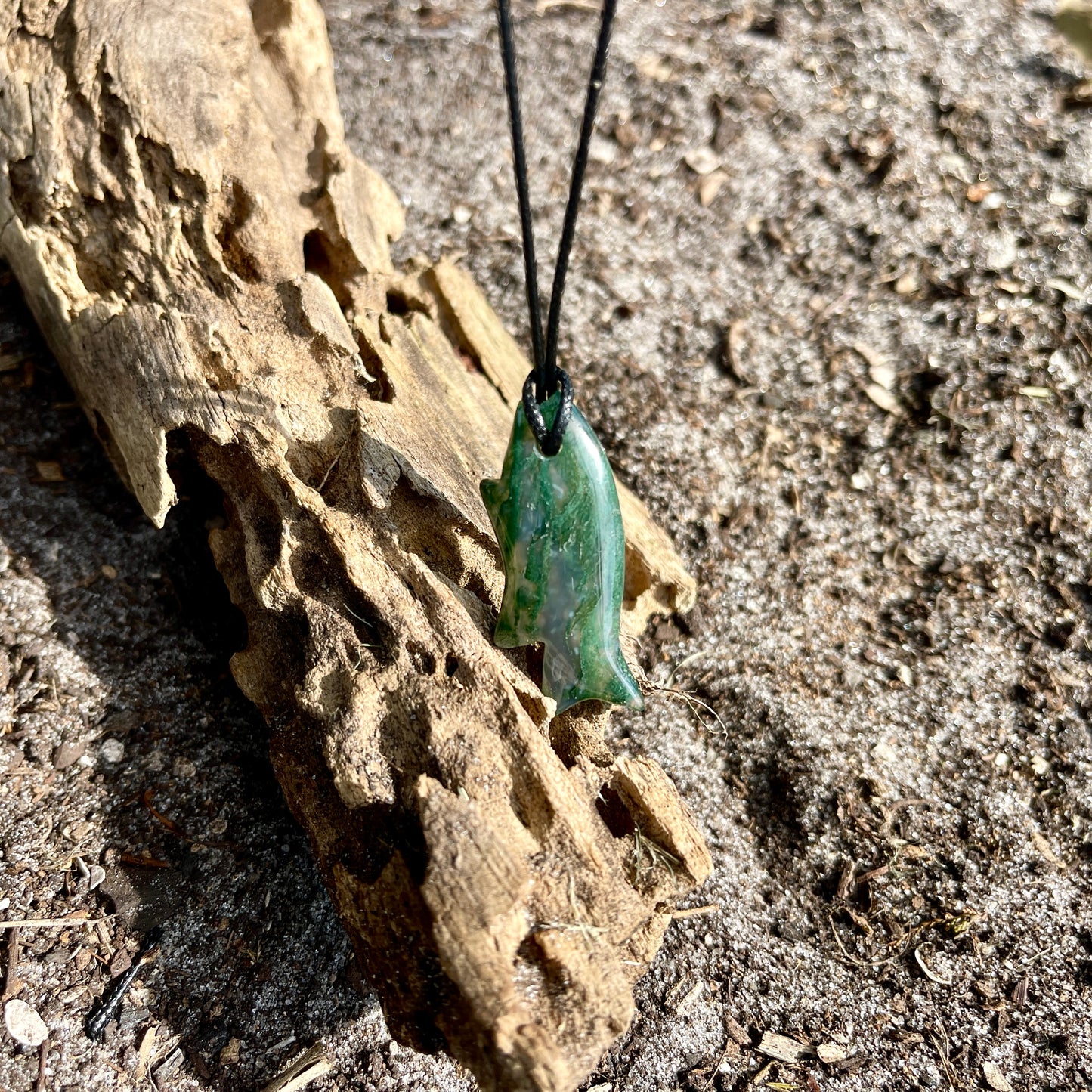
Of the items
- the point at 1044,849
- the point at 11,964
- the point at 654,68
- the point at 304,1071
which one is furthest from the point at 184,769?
the point at 654,68

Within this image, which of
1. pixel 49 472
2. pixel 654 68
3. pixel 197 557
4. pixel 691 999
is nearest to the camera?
pixel 691 999

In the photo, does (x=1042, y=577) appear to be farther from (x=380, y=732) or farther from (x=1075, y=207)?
(x=380, y=732)

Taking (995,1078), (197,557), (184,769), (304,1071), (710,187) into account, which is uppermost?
(710,187)

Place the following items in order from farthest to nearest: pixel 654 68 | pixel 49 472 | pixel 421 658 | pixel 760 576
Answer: pixel 654 68, pixel 760 576, pixel 49 472, pixel 421 658

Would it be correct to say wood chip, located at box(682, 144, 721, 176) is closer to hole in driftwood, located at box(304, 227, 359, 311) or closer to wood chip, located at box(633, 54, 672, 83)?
wood chip, located at box(633, 54, 672, 83)

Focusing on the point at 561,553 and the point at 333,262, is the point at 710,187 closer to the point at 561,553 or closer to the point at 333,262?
the point at 333,262
